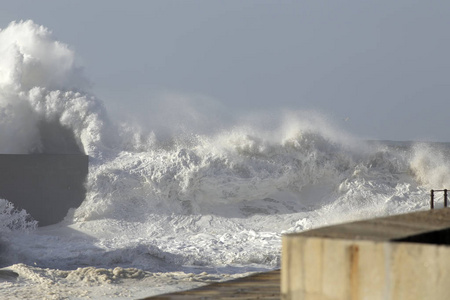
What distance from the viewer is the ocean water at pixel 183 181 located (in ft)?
30.2


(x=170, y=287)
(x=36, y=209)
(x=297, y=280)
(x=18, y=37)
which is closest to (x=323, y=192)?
(x=36, y=209)

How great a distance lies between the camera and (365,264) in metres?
2.20

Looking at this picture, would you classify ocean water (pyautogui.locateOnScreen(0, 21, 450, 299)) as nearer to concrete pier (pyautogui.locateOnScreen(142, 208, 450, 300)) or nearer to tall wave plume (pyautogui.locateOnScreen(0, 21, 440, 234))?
tall wave plume (pyautogui.locateOnScreen(0, 21, 440, 234))

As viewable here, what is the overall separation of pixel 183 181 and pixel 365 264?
9.95 metres

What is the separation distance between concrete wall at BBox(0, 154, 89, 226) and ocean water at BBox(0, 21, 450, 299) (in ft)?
0.60

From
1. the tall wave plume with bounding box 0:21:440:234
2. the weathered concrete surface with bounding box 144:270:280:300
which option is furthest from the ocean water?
the weathered concrete surface with bounding box 144:270:280:300

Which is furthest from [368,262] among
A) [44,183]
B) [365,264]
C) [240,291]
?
[44,183]

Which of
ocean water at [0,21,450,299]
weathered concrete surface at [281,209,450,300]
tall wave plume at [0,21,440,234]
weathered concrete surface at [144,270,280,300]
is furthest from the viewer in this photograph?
tall wave plume at [0,21,440,234]

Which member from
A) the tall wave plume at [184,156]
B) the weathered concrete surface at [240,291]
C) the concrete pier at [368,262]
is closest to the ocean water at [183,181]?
the tall wave plume at [184,156]

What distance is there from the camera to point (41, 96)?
1335 centimetres

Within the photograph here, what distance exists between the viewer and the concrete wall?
10.3 m

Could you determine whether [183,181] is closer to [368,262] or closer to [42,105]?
[42,105]

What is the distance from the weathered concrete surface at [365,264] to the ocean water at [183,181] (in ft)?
19.0

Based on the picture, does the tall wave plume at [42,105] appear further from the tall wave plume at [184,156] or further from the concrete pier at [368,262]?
the concrete pier at [368,262]
